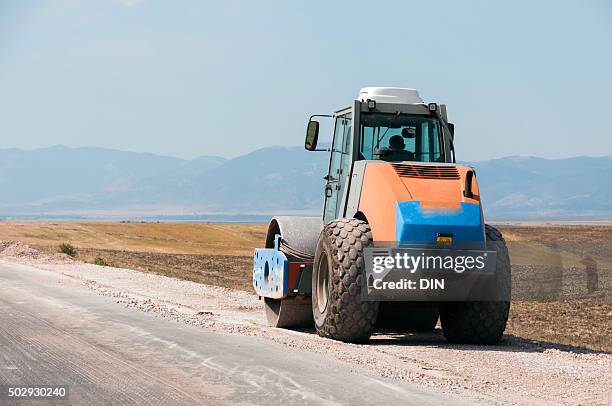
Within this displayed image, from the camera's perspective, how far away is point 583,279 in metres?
34.5

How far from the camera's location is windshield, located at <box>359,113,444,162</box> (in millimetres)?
14445

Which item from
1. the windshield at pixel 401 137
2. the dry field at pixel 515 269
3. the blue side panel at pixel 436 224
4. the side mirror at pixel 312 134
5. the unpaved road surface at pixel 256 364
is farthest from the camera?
the dry field at pixel 515 269

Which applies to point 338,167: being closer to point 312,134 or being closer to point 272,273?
point 312,134

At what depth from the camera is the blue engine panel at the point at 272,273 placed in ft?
48.6

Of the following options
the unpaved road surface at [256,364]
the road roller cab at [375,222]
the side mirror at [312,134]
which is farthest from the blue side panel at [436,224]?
the side mirror at [312,134]

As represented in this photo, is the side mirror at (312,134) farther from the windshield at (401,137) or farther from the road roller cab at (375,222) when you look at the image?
the windshield at (401,137)

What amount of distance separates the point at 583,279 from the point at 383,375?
2565 cm

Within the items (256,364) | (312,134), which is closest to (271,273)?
(312,134)

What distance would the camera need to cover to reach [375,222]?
515 inches

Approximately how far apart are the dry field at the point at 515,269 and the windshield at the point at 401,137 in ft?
11.2

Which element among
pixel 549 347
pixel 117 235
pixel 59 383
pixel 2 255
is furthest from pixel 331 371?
pixel 117 235

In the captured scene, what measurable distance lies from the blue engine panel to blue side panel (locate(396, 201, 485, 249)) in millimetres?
2784

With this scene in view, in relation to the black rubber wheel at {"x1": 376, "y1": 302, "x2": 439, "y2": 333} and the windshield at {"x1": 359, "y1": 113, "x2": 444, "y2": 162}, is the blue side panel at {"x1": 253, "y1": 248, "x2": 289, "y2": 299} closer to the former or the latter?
the black rubber wheel at {"x1": 376, "y1": 302, "x2": 439, "y2": 333}

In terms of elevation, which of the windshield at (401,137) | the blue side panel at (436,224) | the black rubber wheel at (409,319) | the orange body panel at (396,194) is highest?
the windshield at (401,137)
